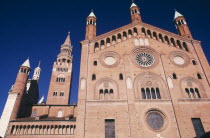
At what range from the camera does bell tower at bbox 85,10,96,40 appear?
26514 millimetres

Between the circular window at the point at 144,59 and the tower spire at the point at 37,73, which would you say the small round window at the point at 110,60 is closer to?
the circular window at the point at 144,59

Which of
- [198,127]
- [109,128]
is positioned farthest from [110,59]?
[198,127]

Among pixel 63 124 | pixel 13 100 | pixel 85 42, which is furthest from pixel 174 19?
pixel 13 100

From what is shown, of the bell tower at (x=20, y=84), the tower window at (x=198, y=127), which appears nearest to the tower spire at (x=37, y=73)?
the bell tower at (x=20, y=84)

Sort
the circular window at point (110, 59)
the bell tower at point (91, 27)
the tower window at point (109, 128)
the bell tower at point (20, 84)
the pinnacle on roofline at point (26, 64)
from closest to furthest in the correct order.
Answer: the tower window at point (109, 128), the circular window at point (110, 59), the bell tower at point (91, 27), the bell tower at point (20, 84), the pinnacle on roofline at point (26, 64)

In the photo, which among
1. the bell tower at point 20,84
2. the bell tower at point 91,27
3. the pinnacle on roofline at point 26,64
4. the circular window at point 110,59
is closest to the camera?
the circular window at point 110,59

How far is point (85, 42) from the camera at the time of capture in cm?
2545

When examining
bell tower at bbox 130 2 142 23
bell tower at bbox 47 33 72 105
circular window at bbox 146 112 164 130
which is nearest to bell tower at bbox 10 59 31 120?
bell tower at bbox 47 33 72 105

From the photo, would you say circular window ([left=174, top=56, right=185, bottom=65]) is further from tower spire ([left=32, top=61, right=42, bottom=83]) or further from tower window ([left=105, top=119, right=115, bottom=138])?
tower spire ([left=32, top=61, right=42, bottom=83])

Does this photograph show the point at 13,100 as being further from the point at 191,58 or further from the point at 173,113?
the point at 191,58

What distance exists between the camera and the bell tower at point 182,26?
1086 inches

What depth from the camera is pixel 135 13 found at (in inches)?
1130

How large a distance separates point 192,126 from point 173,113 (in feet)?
7.17

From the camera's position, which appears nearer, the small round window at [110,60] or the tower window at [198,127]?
the tower window at [198,127]
